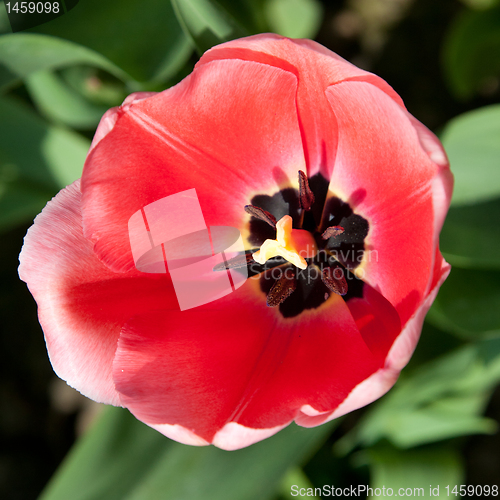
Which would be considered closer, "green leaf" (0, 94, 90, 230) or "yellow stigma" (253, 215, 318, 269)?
"yellow stigma" (253, 215, 318, 269)

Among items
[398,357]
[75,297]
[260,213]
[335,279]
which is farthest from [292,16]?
[398,357]

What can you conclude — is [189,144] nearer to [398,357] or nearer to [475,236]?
[398,357]

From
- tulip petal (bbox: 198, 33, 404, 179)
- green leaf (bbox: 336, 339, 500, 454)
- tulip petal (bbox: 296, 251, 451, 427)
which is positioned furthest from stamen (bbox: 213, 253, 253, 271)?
green leaf (bbox: 336, 339, 500, 454)

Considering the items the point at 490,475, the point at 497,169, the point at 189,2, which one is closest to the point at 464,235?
the point at 497,169

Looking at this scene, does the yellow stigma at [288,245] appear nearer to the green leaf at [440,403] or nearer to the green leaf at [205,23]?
the green leaf at [205,23]

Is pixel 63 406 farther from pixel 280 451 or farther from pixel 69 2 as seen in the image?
pixel 69 2

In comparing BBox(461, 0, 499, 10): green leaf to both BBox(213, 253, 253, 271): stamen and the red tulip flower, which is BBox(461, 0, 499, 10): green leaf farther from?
BBox(213, 253, 253, 271): stamen

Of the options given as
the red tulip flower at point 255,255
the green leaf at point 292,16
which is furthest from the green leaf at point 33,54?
the green leaf at point 292,16
